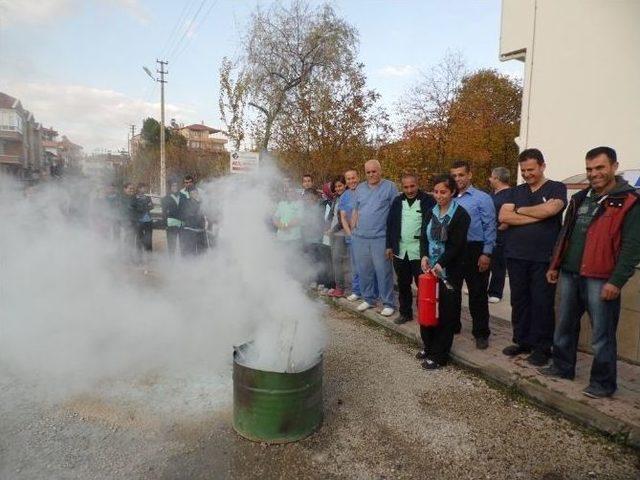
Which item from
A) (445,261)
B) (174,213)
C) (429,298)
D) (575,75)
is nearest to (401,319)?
(429,298)

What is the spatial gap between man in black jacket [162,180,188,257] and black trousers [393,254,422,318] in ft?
18.2

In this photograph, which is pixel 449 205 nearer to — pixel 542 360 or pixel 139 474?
pixel 542 360

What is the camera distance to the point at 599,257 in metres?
3.29

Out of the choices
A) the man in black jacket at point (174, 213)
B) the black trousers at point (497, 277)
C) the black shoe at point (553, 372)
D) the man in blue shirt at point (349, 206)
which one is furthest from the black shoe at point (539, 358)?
the man in black jacket at point (174, 213)

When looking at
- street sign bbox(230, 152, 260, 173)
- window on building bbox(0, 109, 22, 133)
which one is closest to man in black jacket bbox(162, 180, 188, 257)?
street sign bbox(230, 152, 260, 173)

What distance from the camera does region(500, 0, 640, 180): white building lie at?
26.4ft

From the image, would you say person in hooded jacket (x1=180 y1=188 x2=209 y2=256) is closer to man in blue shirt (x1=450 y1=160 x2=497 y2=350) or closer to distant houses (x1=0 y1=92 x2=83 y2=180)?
distant houses (x1=0 y1=92 x2=83 y2=180)

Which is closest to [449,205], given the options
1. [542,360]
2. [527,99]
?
[542,360]

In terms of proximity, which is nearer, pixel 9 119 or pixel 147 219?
pixel 9 119

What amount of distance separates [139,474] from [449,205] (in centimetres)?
346

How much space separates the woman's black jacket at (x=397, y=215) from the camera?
5.16 meters

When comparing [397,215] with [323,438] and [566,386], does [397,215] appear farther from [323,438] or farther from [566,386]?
[323,438]

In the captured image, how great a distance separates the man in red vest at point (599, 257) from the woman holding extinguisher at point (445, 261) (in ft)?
2.87

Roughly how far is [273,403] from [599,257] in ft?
8.85
